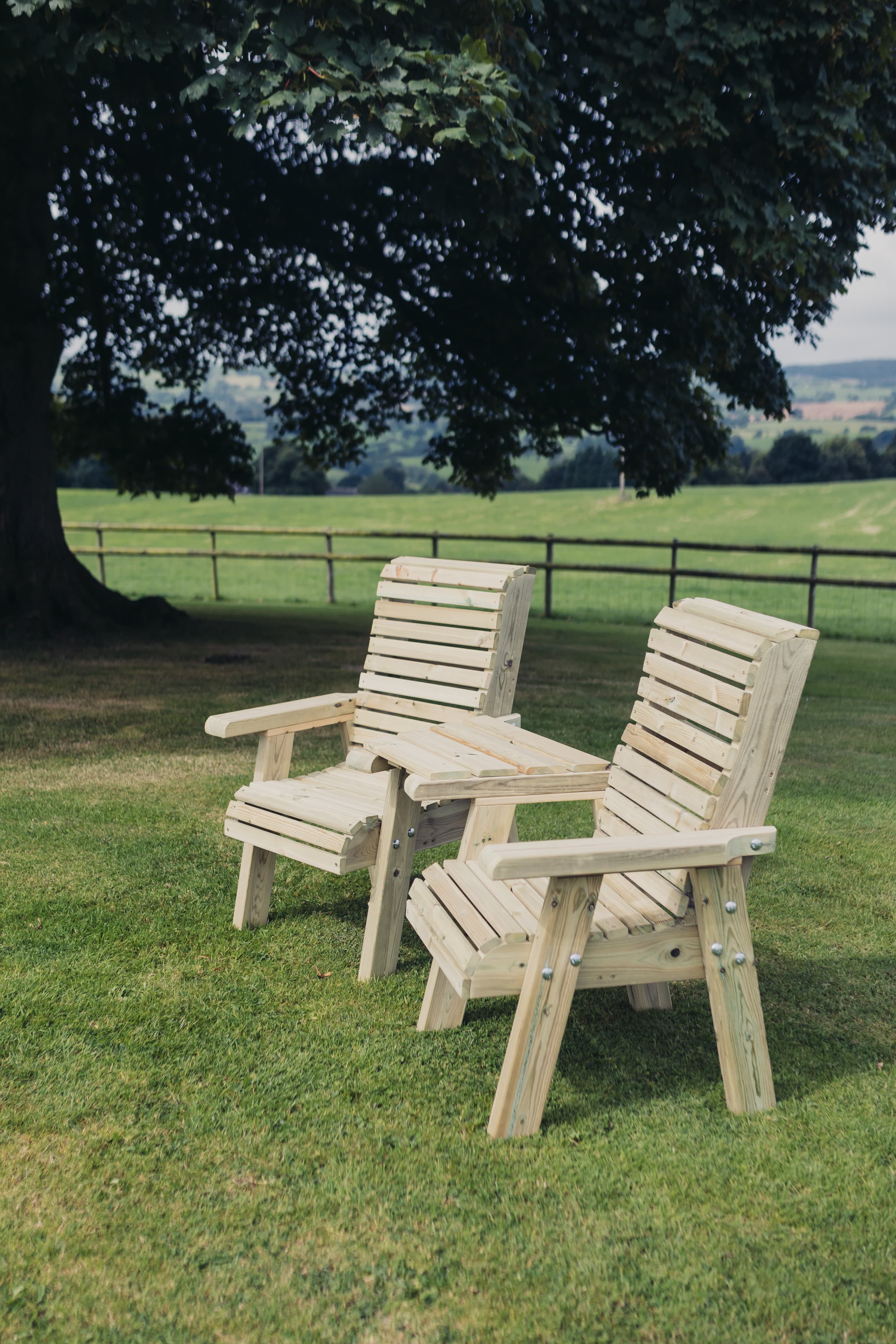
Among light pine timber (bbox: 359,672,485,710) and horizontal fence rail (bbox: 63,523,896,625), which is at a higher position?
light pine timber (bbox: 359,672,485,710)

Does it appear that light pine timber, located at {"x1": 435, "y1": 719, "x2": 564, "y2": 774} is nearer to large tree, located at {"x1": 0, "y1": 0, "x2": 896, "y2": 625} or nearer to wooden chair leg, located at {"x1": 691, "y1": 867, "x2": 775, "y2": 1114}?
wooden chair leg, located at {"x1": 691, "y1": 867, "x2": 775, "y2": 1114}

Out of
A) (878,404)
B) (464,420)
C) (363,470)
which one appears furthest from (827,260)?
(878,404)

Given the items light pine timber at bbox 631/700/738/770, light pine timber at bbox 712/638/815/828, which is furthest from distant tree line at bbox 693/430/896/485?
light pine timber at bbox 712/638/815/828

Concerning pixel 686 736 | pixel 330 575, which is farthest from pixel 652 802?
pixel 330 575

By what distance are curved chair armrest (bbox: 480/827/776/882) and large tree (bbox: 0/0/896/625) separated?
203 inches

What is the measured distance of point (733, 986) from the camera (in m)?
2.71

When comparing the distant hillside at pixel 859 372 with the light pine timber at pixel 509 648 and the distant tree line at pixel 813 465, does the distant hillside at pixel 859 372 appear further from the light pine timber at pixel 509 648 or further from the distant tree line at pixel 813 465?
the light pine timber at pixel 509 648

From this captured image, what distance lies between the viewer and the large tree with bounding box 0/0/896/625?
6617mm

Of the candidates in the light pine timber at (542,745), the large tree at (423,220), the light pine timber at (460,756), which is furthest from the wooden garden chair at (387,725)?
the large tree at (423,220)

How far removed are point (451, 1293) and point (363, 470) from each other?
279 feet

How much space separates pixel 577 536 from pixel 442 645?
4321 centimetres

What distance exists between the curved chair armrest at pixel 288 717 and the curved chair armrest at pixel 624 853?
152cm

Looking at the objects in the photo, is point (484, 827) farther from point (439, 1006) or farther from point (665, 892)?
point (665, 892)

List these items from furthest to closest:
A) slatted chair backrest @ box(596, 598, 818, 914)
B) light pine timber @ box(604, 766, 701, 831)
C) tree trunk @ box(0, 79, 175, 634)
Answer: tree trunk @ box(0, 79, 175, 634) → light pine timber @ box(604, 766, 701, 831) → slatted chair backrest @ box(596, 598, 818, 914)
